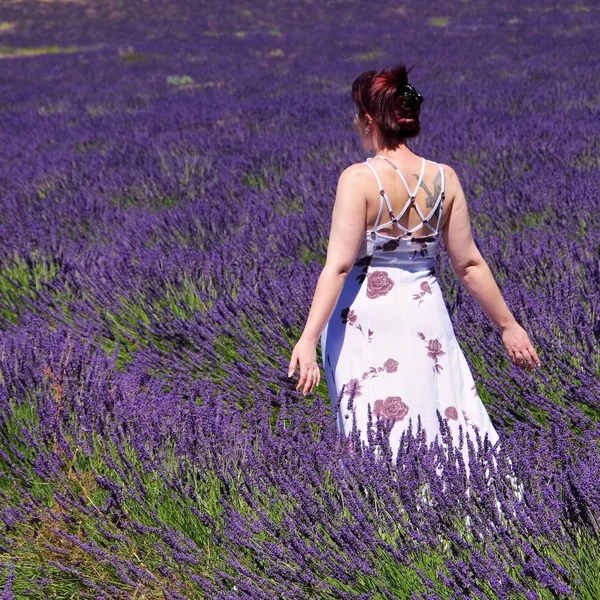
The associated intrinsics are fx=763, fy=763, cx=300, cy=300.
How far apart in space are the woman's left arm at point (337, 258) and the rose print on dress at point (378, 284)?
0.14m

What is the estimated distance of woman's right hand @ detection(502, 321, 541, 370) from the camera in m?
2.13

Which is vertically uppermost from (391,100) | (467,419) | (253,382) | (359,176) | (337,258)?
(391,100)

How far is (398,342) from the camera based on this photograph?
204cm

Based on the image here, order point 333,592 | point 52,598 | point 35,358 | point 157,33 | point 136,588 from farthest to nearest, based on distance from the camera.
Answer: point 157,33 → point 35,358 → point 52,598 → point 136,588 → point 333,592

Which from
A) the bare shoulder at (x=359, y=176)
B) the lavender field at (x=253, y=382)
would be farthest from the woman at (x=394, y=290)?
the lavender field at (x=253, y=382)

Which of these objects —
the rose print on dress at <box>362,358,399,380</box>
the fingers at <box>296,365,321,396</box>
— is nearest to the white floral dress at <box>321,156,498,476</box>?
the rose print on dress at <box>362,358,399,380</box>

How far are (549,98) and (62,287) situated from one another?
6.80 meters

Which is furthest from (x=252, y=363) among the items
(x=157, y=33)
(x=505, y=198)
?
(x=157, y=33)

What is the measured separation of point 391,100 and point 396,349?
0.64m

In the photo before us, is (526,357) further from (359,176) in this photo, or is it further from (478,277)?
(359,176)

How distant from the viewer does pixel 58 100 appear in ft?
42.5

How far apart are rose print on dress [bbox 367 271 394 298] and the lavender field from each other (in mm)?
342

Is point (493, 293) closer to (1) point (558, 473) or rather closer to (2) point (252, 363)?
(1) point (558, 473)

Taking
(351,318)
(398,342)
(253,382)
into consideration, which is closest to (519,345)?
(398,342)
